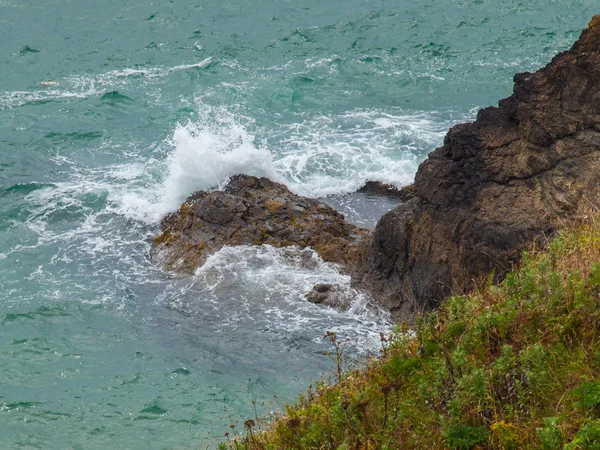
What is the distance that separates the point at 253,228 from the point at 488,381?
846 centimetres

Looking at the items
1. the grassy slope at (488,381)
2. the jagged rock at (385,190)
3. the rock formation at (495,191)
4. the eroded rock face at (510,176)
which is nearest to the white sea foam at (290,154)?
the jagged rock at (385,190)

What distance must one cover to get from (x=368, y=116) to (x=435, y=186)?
9.47 m

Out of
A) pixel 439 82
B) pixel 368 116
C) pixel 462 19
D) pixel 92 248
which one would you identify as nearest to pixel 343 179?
pixel 368 116

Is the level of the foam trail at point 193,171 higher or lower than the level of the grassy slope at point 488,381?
lower

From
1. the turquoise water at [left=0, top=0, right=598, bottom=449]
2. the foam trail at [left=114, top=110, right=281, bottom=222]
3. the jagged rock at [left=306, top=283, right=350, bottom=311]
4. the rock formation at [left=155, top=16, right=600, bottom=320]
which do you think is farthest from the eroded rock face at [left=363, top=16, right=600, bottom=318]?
the foam trail at [left=114, top=110, right=281, bottom=222]

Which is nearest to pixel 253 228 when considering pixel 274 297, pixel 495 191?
pixel 274 297

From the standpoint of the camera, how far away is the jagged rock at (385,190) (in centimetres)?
1590

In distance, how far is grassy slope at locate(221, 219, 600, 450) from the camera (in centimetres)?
498

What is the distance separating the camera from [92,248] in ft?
47.4

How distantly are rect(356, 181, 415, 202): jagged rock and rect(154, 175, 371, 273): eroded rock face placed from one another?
2.19 metres

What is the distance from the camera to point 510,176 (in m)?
10.2

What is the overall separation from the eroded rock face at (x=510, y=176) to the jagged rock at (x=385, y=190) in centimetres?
490

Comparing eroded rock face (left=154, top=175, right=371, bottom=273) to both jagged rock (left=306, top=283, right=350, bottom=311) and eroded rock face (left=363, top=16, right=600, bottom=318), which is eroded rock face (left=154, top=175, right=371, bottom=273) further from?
eroded rock face (left=363, top=16, right=600, bottom=318)

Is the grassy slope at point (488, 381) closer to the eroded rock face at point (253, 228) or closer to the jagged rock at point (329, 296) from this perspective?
the jagged rock at point (329, 296)
